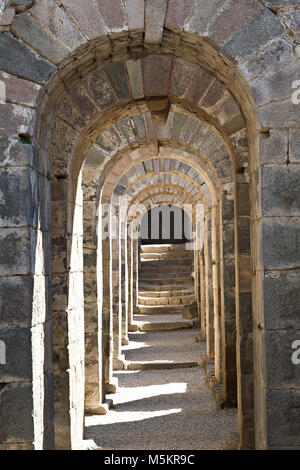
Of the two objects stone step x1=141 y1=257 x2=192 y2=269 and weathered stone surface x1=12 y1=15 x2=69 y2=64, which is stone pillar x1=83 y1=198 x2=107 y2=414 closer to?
weathered stone surface x1=12 y1=15 x2=69 y2=64

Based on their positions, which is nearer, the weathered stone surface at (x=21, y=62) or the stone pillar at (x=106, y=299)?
the weathered stone surface at (x=21, y=62)

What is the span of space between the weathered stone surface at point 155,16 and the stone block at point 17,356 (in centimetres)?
219

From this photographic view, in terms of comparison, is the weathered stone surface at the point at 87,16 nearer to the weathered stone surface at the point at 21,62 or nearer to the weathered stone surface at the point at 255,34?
the weathered stone surface at the point at 21,62

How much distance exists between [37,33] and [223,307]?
4.92 meters

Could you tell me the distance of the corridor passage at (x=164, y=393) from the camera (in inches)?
272

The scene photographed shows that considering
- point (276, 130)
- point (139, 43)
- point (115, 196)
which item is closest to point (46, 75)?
point (139, 43)

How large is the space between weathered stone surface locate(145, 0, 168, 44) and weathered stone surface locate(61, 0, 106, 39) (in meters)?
0.31

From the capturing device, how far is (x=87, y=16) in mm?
3881

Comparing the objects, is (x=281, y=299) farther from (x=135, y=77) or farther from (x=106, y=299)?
(x=106, y=299)

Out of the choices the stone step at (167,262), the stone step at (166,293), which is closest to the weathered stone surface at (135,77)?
the stone step at (166,293)

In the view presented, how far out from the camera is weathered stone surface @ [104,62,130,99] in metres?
6.22

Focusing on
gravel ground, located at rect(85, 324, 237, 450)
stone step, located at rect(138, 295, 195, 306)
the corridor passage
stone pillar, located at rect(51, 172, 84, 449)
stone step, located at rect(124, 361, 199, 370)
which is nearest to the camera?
stone pillar, located at rect(51, 172, 84, 449)

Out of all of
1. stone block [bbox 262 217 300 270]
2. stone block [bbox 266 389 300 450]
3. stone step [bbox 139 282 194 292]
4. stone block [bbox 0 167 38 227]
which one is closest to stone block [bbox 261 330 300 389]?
stone block [bbox 266 389 300 450]
